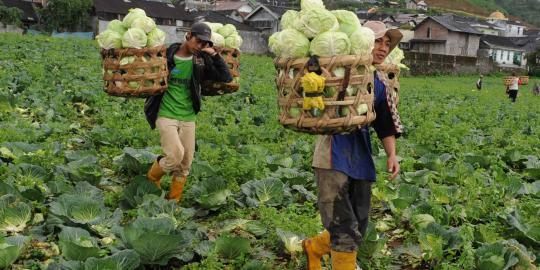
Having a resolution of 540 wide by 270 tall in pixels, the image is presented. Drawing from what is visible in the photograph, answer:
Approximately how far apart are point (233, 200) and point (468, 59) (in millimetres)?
39734

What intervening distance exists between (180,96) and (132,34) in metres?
0.71

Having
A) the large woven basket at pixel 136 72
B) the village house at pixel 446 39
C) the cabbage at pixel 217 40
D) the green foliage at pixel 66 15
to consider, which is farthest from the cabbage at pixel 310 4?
the village house at pixel 446 39

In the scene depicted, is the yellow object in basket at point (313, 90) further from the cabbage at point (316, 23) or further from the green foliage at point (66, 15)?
the green foliage at point (66, 15)

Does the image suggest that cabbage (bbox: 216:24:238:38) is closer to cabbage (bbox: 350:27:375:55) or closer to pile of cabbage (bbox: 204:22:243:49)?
pile of cabbage (bbox: 204:22:243:49)

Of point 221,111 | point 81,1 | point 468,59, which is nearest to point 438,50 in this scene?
point 468,59

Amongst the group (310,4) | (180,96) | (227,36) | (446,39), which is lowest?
(446,39)

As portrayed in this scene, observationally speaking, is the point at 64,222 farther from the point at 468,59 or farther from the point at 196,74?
the point at 468,59

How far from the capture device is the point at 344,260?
11.7ft

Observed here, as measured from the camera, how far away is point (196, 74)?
5137 millimetres

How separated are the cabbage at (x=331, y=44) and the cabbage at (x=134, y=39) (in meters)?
2.25

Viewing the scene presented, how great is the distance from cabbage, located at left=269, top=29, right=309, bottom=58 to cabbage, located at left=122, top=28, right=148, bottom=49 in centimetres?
203

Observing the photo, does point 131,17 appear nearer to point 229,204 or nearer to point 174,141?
point 174,141

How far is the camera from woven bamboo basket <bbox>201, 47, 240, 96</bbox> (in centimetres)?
533

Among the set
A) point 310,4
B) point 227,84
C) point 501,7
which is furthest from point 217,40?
point 501,7
